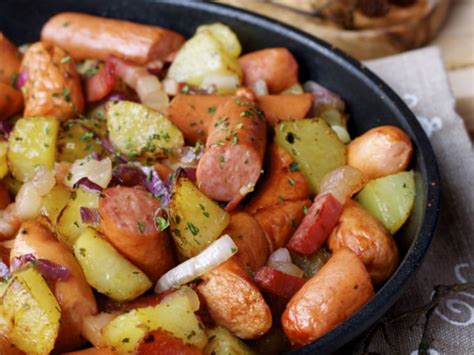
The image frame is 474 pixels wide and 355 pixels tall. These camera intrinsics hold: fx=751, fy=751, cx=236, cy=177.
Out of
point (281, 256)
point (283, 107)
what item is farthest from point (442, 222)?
point (281, 256)

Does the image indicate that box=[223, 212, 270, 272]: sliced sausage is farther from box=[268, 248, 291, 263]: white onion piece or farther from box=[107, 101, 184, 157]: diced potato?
box=[107, 101, 184, 157]: diced potato

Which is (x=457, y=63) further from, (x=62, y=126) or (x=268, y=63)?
(x=62, y=126)

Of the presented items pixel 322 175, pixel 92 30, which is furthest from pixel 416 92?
pixel 92 30

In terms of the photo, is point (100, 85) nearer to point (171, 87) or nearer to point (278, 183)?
point (171, 87)

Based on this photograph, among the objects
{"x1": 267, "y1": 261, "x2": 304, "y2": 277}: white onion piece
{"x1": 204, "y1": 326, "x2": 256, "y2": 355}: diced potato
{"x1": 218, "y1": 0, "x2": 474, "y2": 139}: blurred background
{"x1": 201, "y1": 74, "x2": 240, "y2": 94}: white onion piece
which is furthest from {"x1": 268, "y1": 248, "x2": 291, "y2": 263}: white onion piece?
{"x1": 218, "y1": 0, "x2": 474, "y2": 139}: blurred background

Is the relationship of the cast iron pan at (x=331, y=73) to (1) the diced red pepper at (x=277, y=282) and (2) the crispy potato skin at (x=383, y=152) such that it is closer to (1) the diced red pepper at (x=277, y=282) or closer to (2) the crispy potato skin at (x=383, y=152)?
(2) the crispy potato skin at (x=383, y=152)

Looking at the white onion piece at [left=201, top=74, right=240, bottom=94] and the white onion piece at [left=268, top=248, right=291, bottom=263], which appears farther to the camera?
the white onion piece at [left=201, top=74, right=240, bottom=94]
